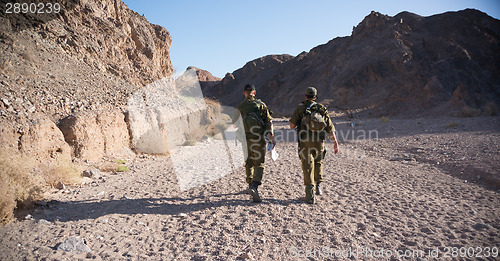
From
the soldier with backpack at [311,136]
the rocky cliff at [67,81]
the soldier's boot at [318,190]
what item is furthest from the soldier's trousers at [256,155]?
the rocky cliff at [67,81]

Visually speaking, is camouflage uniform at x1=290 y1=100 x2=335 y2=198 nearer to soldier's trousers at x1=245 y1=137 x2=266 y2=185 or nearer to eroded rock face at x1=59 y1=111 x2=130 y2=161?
soldier's trousers at x1=245 y1=137 x2=266 y2=185

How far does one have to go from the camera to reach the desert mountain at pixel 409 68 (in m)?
28.3

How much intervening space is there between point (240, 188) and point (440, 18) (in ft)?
170

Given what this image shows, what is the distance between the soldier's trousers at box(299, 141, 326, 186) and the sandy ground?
0.40m

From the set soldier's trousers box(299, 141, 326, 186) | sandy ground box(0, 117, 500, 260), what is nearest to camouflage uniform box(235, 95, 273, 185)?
sandy ground box(0, 117, 500, 260)

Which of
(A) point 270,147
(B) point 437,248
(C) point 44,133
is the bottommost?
(B) point 437,248

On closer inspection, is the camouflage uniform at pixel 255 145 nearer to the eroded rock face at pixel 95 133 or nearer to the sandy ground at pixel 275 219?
the sandy ground at pixel 275 219

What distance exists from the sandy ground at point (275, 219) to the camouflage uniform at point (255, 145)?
439 mm

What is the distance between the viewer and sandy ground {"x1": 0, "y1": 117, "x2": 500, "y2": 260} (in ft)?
9.34

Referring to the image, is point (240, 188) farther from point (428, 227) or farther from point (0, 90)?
point (0, 90)

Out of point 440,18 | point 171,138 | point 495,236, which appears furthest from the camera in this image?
point 440,18

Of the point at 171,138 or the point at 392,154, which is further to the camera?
the point at 171,138

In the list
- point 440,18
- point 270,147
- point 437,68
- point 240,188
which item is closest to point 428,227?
point 270,147

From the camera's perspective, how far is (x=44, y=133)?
5.20 m
